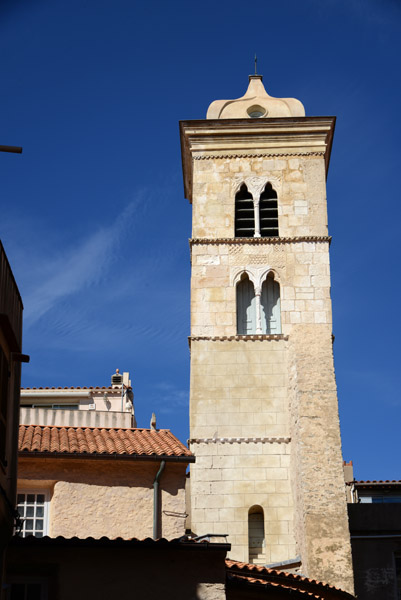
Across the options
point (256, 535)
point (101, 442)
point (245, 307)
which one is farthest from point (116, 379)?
point (101, 442)

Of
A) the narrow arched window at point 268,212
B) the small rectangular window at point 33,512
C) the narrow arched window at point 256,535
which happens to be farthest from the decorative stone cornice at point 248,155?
the small rectangular window at point 33,512

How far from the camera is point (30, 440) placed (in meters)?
23.1

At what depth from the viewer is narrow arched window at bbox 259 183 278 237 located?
130 ft

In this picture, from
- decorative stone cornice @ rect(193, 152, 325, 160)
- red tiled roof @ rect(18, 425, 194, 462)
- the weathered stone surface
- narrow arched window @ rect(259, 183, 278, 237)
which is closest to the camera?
red tiled roof @ rect(18, 425, 194, 462)

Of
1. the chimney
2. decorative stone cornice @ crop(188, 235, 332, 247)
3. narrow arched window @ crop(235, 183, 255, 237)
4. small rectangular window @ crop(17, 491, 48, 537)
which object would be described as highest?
narrow arched window @ crop(235, 183, 255, 237)

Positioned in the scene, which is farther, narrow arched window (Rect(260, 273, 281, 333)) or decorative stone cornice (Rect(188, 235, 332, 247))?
decorative stone cornice (Rect(188, 235, 332, 247))

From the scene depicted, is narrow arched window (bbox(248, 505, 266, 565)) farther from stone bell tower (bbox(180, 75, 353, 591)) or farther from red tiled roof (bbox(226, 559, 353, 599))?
red tiled roof (bbox(226, 559, 353, 599))

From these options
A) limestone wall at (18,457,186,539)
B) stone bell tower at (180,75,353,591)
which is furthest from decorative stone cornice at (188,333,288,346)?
limestone wall at (18,457,186,539)

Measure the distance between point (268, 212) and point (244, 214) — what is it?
0.86 m

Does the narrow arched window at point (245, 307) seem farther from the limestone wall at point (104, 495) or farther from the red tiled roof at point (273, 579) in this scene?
the limestone wall at point (104, 495)

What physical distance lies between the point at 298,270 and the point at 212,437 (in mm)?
6779

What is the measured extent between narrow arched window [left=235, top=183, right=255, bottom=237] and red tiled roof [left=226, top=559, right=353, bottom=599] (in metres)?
15.6

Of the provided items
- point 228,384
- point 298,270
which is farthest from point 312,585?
point 298,270

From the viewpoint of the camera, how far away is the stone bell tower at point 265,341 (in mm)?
33688
